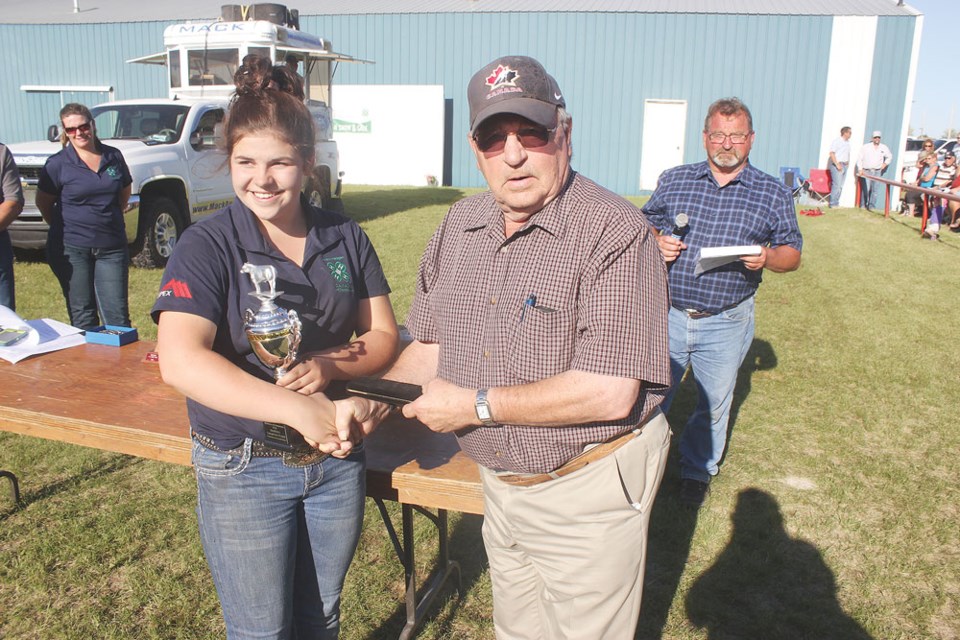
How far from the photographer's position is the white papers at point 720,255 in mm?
3371

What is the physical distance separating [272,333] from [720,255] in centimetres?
240

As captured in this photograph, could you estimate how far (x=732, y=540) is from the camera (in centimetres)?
369

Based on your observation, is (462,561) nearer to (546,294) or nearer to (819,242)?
(546,294)

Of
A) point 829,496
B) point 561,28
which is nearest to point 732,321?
point 829,496

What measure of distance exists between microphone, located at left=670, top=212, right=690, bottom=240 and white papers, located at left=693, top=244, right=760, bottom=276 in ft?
0.85

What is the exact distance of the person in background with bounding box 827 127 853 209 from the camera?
18.0 metres

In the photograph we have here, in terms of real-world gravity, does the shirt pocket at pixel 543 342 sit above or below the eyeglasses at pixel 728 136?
below

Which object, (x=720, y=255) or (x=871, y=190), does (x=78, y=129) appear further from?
(x=871, y=190)

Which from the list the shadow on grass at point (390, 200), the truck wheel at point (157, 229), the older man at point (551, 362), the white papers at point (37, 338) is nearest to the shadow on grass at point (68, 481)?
the white papers at point (37, 338)

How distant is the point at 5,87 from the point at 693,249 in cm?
2686

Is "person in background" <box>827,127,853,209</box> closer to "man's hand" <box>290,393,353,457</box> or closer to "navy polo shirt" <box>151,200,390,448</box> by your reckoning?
"navy polo shirt" <box>151,200,390,448</box>

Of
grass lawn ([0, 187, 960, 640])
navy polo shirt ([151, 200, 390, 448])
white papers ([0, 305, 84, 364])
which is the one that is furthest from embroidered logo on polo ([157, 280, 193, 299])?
white papers ([0, 305, 84, 364])

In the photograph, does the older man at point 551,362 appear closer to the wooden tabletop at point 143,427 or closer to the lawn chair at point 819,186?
the wooden tabletop at point 143,427

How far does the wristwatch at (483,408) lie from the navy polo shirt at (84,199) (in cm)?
470
